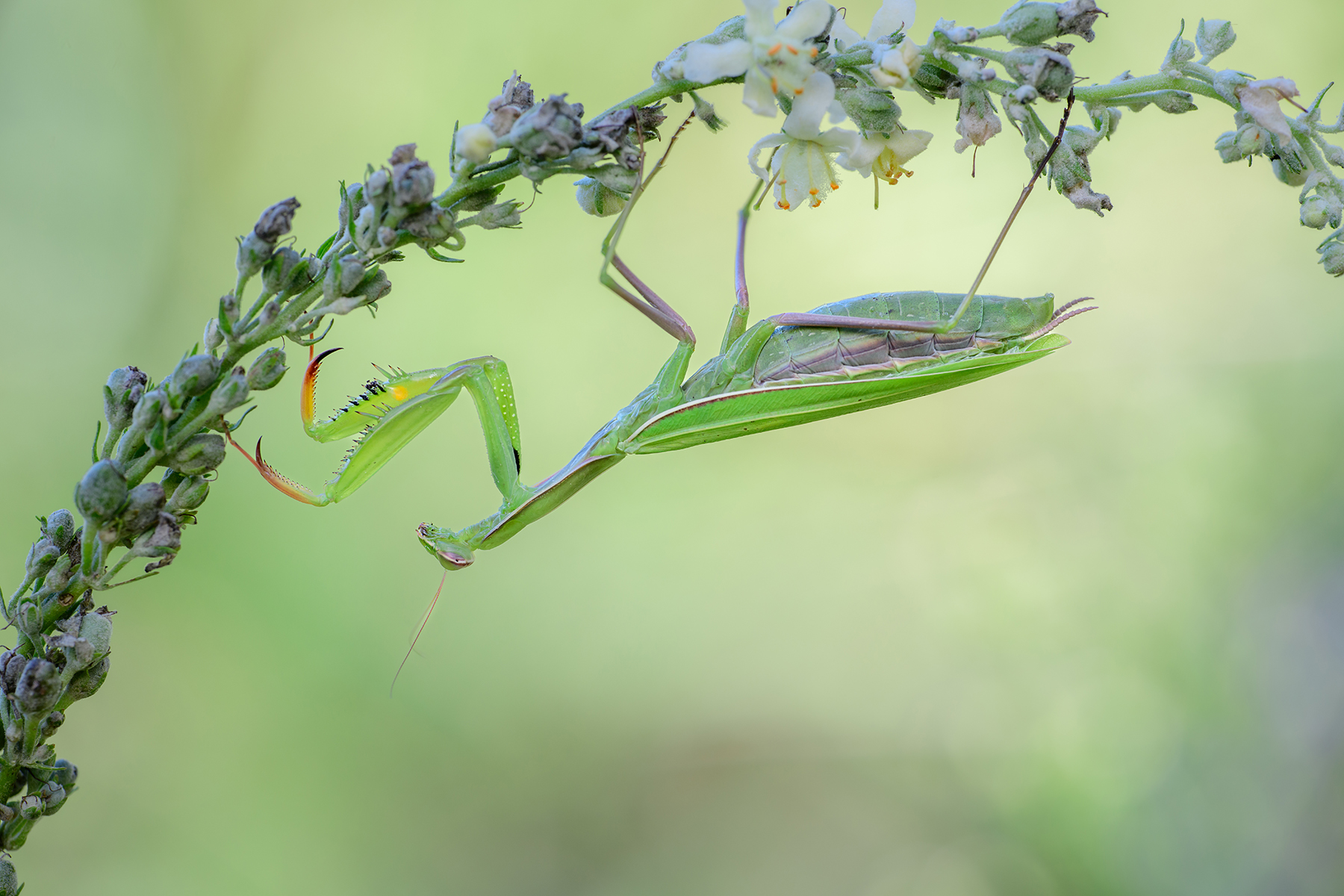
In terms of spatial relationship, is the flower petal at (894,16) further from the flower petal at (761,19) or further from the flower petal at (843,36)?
the flower petal at (761,19)

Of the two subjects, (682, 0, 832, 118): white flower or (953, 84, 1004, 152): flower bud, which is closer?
(682, 0, 832, 118): white flower

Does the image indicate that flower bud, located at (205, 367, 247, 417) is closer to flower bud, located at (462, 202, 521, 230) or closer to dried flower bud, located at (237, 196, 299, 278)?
dried flower bud, located at (237, 196, 299, 278)

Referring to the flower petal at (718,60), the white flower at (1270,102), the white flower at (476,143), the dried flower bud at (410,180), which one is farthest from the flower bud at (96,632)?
the white flower at (1270,102)

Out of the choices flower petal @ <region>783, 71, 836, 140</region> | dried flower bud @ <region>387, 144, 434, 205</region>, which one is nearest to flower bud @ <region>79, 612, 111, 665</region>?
dried flower bud @ <region>387, 144, 434, 205</region>

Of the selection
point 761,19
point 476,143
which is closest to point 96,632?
point 476,143

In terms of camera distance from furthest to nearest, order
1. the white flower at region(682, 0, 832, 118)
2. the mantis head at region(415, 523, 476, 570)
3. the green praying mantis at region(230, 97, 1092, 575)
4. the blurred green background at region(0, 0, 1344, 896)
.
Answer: the blurred green background at region(0, 0, 1344, 896) < the mantis head at region(415, 523, 476, 570) < the green praying mantis at region(230, 97, 1092, 575) < the white flower at region(682, 0, 832, 118)

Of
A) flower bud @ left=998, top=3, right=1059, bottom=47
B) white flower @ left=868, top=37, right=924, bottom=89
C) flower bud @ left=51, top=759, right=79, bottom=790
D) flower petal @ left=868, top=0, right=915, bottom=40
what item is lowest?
flower bud @ left=51, top=759, right=79, bottom=790

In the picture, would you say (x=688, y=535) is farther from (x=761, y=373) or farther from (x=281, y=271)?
(x=281, y=271)
